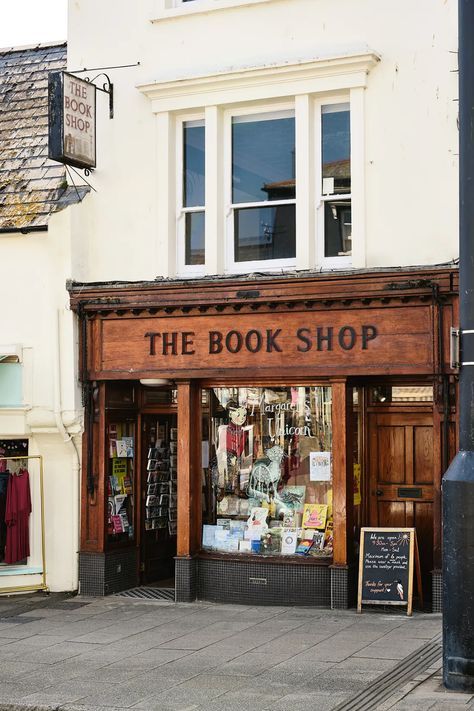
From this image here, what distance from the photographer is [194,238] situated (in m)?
14.6

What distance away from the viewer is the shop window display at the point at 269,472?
1375cm

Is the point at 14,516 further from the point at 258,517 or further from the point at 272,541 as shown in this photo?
the point at 272,541

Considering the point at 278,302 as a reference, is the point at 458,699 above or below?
below

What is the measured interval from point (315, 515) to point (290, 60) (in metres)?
5.59

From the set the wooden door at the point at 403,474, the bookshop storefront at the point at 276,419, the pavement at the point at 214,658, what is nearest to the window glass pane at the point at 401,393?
the bookshop storefront at the point at 276,419

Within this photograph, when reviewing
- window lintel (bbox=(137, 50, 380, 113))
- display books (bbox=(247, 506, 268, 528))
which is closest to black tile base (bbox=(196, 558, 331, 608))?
display books (bbox=(247, 506, 268, 528))

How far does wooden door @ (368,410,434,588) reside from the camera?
1376 centimetres

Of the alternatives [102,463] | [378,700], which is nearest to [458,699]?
[378,700]

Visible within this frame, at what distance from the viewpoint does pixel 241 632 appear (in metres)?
11.9

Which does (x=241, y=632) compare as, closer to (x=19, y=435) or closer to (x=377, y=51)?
(x=19, y=435)

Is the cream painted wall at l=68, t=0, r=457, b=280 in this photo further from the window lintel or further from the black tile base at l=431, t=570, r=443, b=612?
the black tile base at l=431, t=570, r=443, b=612

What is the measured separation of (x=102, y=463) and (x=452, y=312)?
16.4 ft

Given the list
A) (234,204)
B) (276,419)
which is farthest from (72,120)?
(276,419)

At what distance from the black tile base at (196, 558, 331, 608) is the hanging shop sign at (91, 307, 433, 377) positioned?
2422 millimetres
